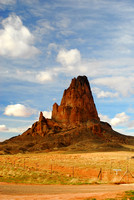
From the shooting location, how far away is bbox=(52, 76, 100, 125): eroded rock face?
5551 inches

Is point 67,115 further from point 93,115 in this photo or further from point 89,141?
point 89,141

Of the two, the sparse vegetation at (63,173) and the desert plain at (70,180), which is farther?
the sparse vegetation at (63,173)

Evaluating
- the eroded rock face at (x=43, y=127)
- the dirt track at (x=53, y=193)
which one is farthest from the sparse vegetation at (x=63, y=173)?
the eroded rock face at (x=43, y=127)

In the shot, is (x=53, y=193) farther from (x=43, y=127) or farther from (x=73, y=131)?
(x=43, y=127)

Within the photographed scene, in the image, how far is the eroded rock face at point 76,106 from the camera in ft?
463

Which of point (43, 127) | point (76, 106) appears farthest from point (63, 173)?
point (76, 106)

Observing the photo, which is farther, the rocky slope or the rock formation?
the rock formation

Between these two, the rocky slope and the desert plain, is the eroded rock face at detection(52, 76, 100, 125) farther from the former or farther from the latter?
the desert plain

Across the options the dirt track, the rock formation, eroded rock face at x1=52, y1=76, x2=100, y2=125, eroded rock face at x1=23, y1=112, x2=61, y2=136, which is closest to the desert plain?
the dirt track

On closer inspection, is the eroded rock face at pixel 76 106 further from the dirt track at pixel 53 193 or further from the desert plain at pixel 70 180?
the dirt track at pixel 53 193

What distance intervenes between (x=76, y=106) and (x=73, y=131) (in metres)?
26.9

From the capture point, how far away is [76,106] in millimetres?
147125

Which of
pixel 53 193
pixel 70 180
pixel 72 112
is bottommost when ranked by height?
pixel 53 193

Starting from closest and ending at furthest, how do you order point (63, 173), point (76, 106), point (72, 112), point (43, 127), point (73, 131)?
point (63, 173), point (73, 131), point (43, 127), point (72, 112), point (76, 106)
